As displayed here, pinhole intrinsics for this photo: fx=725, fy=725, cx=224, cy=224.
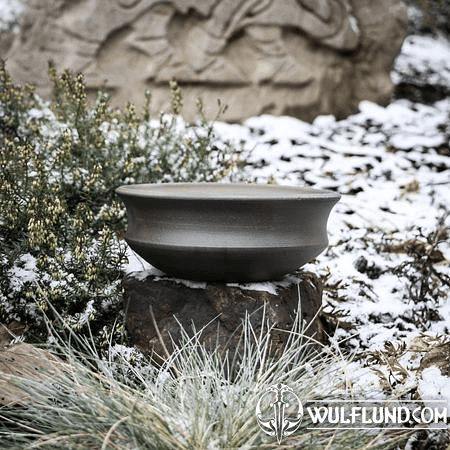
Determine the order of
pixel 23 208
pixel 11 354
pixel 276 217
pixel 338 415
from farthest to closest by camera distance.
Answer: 1. pixel 23 208
2. pixel 276 217
3. pixel 11 354
4. pixel 338 415

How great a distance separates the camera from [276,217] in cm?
233

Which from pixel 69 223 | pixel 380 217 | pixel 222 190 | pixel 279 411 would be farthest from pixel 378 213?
pixel 279 411

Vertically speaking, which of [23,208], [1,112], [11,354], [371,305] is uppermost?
[1,112]

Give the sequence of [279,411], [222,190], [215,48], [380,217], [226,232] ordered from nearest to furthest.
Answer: [279,411] < [226,232] < [222,190] < [380,217] < [215,48]

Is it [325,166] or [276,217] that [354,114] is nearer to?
[325,166]

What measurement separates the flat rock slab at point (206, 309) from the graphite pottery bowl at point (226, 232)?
5cm

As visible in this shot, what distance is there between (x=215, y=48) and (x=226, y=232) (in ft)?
11.5

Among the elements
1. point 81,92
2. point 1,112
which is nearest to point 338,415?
point 81,92

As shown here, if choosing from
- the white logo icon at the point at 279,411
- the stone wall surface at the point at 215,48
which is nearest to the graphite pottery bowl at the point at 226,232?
the white logo icon at the point at 279,411

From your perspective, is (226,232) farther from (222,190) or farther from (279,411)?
(279,411)

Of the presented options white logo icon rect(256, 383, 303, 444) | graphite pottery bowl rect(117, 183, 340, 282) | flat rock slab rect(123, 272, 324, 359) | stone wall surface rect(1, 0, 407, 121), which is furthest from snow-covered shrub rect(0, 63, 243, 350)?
stone wall surface rect(1, 0, 407, 121)

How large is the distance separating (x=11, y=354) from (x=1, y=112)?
7.08 feet

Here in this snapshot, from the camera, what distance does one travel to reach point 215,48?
5.52m

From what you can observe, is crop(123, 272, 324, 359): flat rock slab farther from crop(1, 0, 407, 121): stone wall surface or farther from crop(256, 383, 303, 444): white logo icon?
crop(1, 0, 407, 121): stone wall surface
